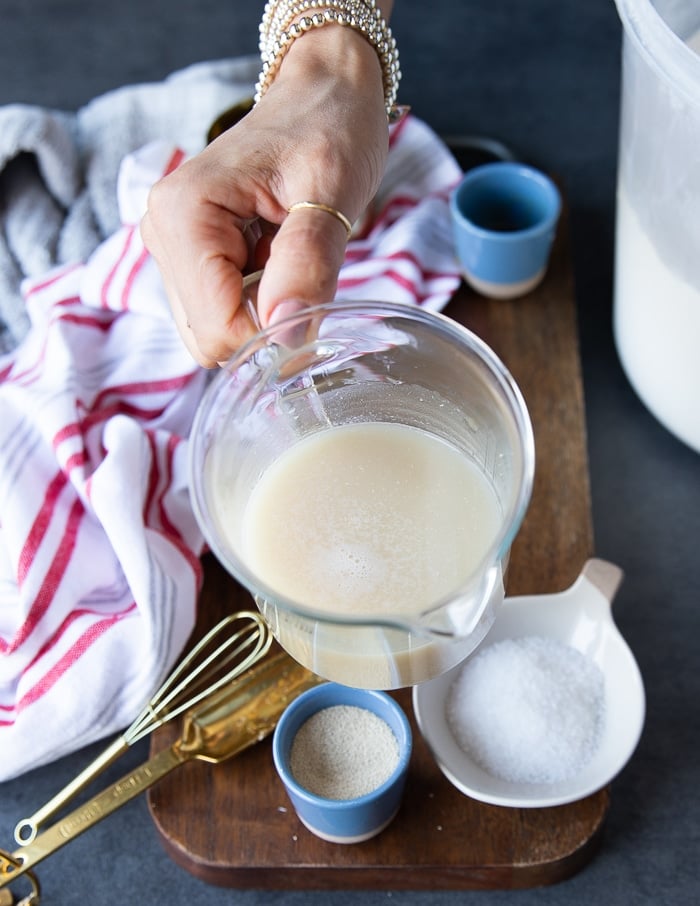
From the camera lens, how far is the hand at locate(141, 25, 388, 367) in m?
0.62

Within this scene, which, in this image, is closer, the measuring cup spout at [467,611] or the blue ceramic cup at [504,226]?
the measuring cup spout at [467,611]

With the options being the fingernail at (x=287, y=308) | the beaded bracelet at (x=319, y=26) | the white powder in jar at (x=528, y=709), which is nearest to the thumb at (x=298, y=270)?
the fingernail at (x=287, y=308)

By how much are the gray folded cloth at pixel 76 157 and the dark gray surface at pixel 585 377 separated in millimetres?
178

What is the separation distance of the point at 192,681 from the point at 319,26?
481mm

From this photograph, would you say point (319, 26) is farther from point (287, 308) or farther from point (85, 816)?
point (85, 816)

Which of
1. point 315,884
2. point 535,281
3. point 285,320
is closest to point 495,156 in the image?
point 535,281

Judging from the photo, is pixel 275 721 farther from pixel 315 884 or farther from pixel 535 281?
pixel 535 281

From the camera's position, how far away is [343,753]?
0.76m

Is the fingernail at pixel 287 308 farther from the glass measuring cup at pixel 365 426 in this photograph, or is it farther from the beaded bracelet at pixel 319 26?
the beaded bracelet at pixel 319 26

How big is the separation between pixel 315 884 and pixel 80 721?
20 centimetres

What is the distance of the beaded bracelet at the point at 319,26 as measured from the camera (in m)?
0.79

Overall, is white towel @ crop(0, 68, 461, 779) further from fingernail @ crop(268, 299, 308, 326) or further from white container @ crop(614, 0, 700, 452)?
fingernail @ crop(268, 299, 308, 326)

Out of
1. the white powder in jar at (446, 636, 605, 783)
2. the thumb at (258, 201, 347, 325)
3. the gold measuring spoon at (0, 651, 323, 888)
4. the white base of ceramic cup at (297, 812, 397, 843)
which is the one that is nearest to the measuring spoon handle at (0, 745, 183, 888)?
the gold measuring spoon at (0, 651, 323, 888)

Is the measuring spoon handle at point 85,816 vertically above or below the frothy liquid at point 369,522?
below
